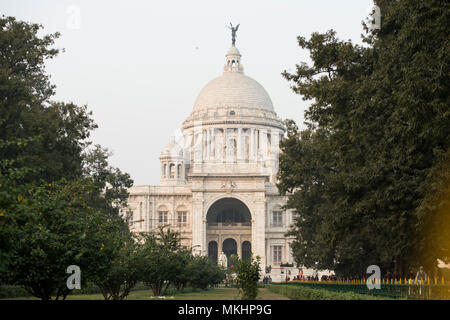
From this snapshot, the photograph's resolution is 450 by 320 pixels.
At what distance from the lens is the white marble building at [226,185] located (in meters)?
94.8

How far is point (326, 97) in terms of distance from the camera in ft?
105

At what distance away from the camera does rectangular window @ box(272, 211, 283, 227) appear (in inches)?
3824

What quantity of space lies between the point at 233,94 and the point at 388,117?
9109 cm

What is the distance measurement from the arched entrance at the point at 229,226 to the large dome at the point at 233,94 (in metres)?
20.5

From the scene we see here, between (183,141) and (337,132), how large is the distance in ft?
304

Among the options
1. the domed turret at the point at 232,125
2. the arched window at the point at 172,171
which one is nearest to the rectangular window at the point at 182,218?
the arched window at the point at 172,171

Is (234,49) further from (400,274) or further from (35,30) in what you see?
(400,274)

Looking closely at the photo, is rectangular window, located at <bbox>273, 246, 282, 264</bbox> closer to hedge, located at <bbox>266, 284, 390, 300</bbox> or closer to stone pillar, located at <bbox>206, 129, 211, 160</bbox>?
stone pillar, located at <bbox>206, 129, 211, 160</bbox>

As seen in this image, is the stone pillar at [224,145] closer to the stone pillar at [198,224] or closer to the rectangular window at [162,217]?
the rectangular window at [162,217]

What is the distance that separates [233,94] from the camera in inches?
4697

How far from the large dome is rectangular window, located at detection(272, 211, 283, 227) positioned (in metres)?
26.6

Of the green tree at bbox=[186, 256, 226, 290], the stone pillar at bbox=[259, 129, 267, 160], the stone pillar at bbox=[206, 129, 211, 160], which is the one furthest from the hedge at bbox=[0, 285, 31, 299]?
the stone pillar at bbox=[259, 129, 267, 160]
